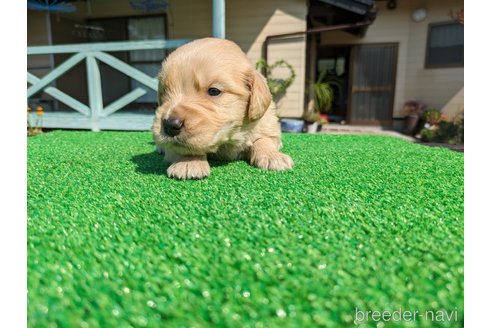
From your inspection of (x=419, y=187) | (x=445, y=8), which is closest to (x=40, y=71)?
(x=419, y=187)

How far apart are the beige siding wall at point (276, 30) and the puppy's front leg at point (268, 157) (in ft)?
21.2

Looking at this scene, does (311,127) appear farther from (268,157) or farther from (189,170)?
(189,170)

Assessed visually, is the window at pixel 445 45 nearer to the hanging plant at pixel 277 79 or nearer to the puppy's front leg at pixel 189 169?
the hanging plant at pixel 277 79

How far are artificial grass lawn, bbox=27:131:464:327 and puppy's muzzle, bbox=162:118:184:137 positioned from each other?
34 centimetres

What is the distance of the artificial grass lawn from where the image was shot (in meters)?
0.92

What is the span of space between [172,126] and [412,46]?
39.9 ft

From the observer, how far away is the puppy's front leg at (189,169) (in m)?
2.16

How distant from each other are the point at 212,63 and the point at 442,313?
1.76 m

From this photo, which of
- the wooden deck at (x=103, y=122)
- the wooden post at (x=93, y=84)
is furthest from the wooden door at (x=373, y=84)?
the wooden post at (x=93, y=84)

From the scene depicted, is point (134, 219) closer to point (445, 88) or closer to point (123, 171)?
point (123, 171)

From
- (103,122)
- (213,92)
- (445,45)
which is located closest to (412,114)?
(445,45)

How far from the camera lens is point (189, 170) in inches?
85.2

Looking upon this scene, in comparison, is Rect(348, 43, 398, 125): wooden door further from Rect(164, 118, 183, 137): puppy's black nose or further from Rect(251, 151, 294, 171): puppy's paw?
Rect(164, 118, 183, 137): puppy's black nose

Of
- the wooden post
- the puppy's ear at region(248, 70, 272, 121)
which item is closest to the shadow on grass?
the puppy's ear at region(248, 70, 272, 121)
